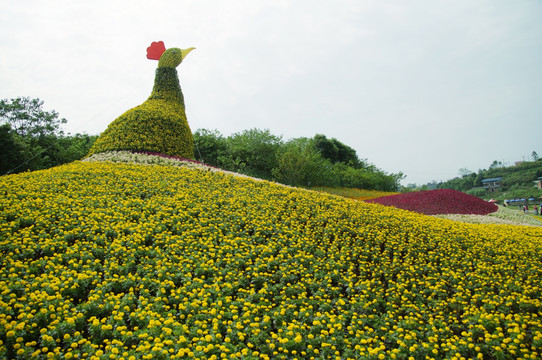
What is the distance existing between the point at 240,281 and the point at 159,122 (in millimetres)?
11932

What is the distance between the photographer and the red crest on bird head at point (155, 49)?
17219mm

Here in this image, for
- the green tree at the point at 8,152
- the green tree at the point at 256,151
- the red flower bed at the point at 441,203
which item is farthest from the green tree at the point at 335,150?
the green tree at the point at 8,152

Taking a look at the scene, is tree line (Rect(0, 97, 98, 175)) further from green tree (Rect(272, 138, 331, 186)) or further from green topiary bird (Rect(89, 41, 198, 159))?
green tree (Rect(272, 138, 331, 186))

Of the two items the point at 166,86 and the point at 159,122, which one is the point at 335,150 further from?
the point at 159,122

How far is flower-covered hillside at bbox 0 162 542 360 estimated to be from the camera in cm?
336

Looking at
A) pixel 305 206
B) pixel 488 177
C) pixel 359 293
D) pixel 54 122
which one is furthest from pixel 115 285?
pixel 488 177

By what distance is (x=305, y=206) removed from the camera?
8805 mm

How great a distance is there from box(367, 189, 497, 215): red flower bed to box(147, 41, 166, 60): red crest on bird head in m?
15.2

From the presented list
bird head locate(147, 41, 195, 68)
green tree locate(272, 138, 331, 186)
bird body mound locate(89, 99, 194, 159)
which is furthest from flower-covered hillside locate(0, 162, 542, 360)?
green tree locate(272, 138, 331, 186)

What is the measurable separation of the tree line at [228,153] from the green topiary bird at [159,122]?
3112mm

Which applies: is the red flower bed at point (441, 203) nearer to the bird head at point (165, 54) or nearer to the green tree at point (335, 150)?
the bird head at point (165, 54)

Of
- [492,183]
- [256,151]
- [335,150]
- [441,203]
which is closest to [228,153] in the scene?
[256,151]

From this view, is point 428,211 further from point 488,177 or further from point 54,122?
point 488,177

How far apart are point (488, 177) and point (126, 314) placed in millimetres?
58458
